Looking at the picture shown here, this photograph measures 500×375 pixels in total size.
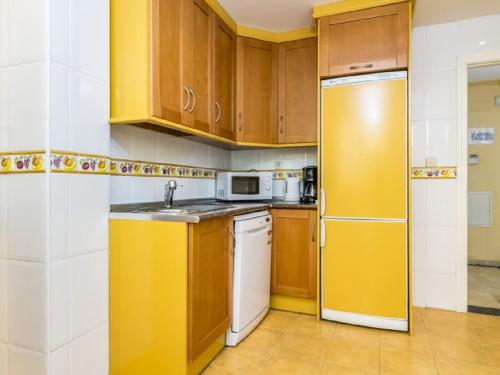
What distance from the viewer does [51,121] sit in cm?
131

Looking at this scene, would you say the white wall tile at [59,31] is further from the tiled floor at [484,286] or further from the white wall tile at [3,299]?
the tiled floor at [484,286]

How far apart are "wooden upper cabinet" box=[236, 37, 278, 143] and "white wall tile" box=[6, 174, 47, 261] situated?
63.0 inches

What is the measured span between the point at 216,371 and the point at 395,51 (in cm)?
233

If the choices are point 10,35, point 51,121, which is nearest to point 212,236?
point 51,121

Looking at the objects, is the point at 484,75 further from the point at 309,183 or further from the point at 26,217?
the point at 26,217

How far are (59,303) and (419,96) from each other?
293cm

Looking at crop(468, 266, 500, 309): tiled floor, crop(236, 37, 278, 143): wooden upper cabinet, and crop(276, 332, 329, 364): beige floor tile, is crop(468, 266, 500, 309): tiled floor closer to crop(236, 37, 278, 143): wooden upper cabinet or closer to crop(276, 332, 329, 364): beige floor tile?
crop(276, 332, 329, 364): beige floor tile

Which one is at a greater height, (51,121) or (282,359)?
(51,121)

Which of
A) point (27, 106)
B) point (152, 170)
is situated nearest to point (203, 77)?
point (152, 170)

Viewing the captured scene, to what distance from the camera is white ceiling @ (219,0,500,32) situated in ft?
7.54

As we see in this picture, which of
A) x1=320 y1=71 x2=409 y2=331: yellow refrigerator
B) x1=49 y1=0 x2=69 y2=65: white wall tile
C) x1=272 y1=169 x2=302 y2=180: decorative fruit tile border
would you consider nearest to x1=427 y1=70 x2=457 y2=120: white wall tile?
x1=320 y1=71 x2=409 y2=331: yellow refrigerator

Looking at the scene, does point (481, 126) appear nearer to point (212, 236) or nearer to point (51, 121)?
point (212, 236)

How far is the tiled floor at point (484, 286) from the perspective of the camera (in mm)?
2766

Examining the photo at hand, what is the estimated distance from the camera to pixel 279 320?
2408 millimetres
